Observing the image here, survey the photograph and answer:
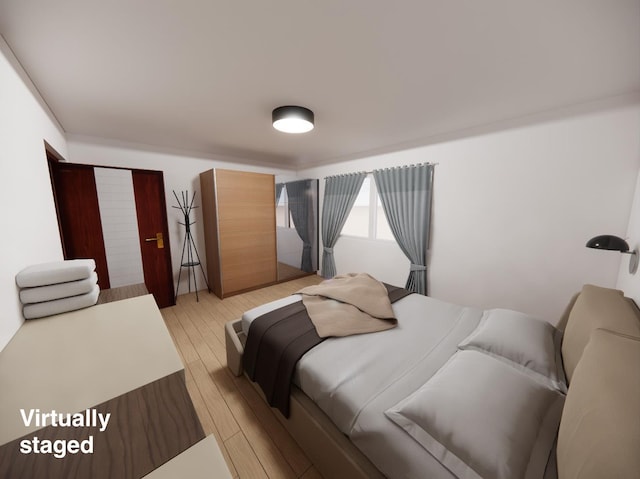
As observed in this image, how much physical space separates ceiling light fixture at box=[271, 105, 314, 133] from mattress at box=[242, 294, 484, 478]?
167 cm

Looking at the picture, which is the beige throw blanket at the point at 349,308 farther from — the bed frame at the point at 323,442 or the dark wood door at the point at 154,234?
the dark wood door at the point at 154,234

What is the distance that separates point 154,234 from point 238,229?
3.45ft

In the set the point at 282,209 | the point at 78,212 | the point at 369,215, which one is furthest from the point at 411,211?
the point at 78,212

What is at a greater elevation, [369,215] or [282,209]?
[282,209]

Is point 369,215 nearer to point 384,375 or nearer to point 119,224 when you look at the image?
point 384,375

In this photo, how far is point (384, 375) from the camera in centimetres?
118

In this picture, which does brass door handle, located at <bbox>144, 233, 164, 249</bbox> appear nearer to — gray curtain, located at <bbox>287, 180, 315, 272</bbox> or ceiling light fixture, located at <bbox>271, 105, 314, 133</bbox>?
gray curtain, located at <bbox>287, 180, 315, 272</bbox>

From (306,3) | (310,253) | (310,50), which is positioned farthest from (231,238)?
(306,3)

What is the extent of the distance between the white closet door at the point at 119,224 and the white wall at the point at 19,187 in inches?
37.6

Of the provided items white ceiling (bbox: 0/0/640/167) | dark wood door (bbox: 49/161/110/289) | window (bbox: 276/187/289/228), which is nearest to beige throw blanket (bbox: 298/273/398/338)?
white ceiling (bbox: 0/0/640/167)

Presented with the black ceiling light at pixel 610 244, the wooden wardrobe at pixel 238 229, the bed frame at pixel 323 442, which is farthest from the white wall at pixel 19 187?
the black ceiling light at pixel 610 244

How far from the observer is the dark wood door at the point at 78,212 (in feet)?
7.68

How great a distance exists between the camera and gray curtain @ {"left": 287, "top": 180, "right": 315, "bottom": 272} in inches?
166

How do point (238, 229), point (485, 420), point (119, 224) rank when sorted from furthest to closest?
point (238, 229) < point (119, 224) < point (485, 420)
